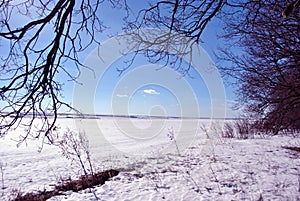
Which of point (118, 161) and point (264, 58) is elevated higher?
point (264, 58)

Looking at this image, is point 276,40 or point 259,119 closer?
point 276,40

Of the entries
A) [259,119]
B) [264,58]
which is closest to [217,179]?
[259,119]

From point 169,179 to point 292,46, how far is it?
385cm

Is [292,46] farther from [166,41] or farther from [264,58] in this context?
[166,41]

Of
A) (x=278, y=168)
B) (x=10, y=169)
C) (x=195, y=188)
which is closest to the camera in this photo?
(x=195, y=188)

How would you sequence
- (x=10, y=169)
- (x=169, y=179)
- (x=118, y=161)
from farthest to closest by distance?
1. (x=118, y=161)
2. (x=10, y=169)
3. (x=169, y=179)

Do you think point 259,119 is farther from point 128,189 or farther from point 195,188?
point 128,189

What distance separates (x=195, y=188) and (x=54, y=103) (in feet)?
10.1

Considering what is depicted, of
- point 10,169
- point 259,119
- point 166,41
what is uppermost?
point 166,41

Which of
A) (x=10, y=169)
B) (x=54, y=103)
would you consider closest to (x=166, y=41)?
(x=54, y=103)

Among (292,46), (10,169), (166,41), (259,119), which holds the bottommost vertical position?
(10,169)

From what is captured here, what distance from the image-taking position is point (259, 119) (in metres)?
6.02

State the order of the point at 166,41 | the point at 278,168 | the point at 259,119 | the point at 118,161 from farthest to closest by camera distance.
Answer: the point at 118,161 → the point at 259,119 → the point at 278,168 → the point at 166,41

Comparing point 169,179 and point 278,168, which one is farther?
point 278,168
